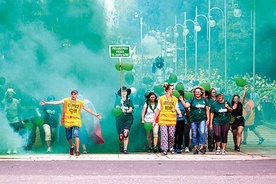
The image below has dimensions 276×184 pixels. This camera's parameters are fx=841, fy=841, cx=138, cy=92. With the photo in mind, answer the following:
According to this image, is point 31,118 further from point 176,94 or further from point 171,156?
point 171,156

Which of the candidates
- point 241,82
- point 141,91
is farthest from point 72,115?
point 241,82

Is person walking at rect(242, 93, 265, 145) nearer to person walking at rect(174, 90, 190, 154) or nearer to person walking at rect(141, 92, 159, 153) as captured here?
person walking at rect(174, 90, 190, 154)

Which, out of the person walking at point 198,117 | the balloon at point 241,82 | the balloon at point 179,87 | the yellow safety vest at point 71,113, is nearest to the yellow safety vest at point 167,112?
Result: the person walking at point 198,117

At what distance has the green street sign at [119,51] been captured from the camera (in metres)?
17.8

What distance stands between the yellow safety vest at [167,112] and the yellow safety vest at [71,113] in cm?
164

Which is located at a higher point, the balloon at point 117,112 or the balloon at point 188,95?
the balloon at point 188,95

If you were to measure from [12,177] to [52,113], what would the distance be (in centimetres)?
603

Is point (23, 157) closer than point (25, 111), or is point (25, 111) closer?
point (23, 157)

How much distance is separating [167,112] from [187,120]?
3.58 ft

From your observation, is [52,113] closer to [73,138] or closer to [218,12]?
[73,138]

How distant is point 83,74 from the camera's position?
1903cm

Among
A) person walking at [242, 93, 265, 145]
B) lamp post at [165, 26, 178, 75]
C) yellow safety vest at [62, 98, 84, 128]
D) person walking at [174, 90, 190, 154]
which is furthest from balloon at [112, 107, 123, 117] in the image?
person walking at [242, 93, 265, 145]

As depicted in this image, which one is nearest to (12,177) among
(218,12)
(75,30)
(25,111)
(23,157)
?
(23,157)

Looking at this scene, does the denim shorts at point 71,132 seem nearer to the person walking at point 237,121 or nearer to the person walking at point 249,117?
the person walking at point 237,121
